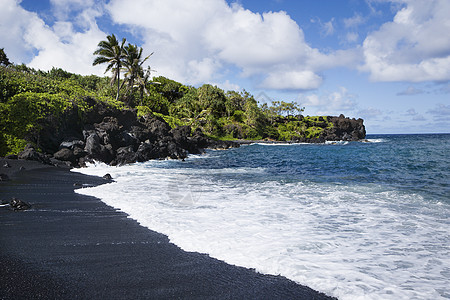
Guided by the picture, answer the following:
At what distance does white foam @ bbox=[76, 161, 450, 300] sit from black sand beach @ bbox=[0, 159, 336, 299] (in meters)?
0.46

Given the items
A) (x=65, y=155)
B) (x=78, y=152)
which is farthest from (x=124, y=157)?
(x=65, y=155)

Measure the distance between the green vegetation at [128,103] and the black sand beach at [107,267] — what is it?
17541 millimetres

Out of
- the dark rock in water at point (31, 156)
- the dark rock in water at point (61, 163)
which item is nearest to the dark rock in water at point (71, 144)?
the dark rock in water at point (61, 163)

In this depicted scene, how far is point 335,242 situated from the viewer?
6.20 meters

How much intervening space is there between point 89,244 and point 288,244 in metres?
4.30

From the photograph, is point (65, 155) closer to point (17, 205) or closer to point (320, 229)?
point (17, 205)

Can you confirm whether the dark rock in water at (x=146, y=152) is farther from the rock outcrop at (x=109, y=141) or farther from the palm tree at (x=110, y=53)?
the palm tree at (x=110, y=53)

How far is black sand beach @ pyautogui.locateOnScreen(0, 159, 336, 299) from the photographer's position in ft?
12.6

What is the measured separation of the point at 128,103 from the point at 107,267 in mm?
48250

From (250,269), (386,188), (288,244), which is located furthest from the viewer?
(386,188)

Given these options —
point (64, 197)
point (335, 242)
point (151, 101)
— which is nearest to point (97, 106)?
point (64, 197)

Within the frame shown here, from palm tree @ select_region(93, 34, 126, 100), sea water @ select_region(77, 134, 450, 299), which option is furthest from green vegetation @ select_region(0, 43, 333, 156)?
sea water @ select_region(77, 134, 450, 299)

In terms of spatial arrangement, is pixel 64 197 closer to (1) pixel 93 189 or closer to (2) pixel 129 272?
(1) pixel 93 189

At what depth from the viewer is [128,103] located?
161 ft
